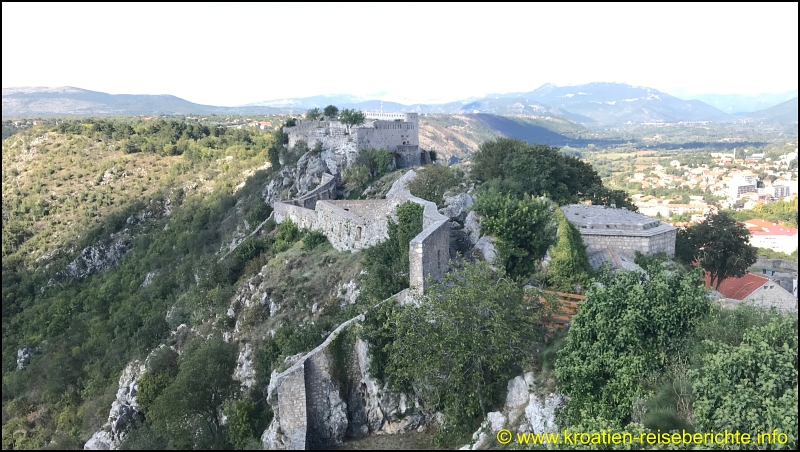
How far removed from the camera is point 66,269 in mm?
40125

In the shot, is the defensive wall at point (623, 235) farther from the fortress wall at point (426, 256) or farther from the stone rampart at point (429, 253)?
the fortress wall at point (426, 256)

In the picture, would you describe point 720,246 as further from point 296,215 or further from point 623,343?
point 296,215

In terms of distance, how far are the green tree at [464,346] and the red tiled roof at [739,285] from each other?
13.8m

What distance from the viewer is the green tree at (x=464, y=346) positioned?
1034 cm

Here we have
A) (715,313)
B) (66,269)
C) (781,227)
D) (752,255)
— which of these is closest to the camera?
(715,313)

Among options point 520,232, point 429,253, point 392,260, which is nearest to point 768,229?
point 520,232

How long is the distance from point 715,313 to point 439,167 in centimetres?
1712

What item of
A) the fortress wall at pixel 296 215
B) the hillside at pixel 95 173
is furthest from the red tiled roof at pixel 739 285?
the hillside at pixel 95 173

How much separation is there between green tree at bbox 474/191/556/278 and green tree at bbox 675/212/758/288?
7153 mm

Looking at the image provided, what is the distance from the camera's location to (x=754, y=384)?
6.96m

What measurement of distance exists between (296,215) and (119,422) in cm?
1285

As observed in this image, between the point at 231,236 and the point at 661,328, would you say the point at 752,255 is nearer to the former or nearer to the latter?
→ the point at 661,328

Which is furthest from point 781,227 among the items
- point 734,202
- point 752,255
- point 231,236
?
point 231,236

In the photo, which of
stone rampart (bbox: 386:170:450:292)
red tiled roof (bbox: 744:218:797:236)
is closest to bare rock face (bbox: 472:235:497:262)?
stone rampart (bbox: 386:170:450:292)
